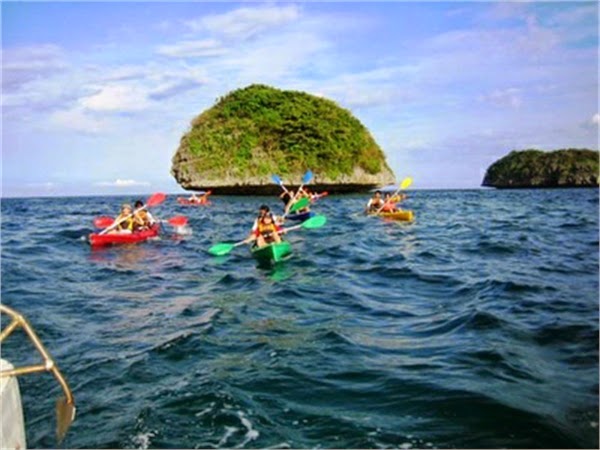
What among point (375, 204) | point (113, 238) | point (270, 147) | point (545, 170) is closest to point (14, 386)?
point (113, 238)

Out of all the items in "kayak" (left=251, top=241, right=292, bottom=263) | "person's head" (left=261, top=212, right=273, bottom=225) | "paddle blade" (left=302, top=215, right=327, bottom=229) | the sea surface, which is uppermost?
"person's head" (left=261, top=212, right=273, bottom=225)

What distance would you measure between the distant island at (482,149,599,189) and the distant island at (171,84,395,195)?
1645 inches

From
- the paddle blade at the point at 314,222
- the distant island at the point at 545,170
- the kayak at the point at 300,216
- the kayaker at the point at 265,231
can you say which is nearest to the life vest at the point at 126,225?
the kayaker at the point at 265,231

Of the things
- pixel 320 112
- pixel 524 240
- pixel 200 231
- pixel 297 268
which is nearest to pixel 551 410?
pixel 297 268

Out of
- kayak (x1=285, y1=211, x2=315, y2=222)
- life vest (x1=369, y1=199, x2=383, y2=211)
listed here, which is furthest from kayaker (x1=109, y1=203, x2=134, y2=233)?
life vest (x1=369, y1=199, x2=383, y2=211)

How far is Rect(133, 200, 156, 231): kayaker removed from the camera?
19.0m

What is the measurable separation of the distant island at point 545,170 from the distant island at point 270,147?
41.8 meters

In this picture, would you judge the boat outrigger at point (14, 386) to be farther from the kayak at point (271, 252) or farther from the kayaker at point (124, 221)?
the kayaker at point (124, 221)

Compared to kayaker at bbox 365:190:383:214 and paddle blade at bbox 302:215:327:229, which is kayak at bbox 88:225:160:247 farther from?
kayaker at bbox 365:190:383:214

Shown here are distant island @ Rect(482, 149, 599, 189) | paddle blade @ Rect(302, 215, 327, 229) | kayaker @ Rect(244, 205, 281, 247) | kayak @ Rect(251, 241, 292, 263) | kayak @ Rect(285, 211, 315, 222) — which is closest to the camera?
kayak @ Rect(251, 241, 292, 263)

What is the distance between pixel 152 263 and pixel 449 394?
427 inches

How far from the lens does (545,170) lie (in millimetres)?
100938

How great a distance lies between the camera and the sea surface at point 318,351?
5133mm

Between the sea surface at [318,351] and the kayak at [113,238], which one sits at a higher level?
the kayak at [113,238]
